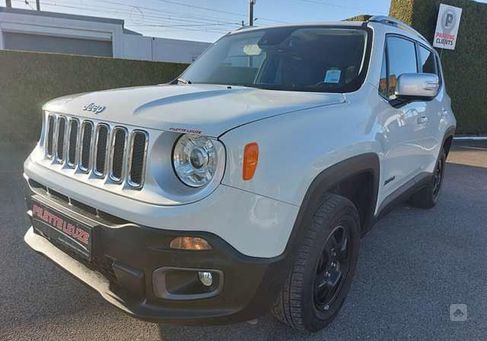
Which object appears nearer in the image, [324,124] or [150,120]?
[150,120]

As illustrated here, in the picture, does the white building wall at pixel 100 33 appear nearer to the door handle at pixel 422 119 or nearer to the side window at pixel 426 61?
the side window at pixel 426 61

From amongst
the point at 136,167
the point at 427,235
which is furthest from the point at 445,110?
the point at 136,167

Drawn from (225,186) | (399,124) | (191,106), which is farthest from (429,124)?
(225,186)

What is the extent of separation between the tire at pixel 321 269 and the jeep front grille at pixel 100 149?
92 centimetres

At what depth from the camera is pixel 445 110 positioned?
4.81m

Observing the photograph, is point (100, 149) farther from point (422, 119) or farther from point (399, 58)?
point (422, 119)

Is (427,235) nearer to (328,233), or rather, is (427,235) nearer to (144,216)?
(328,233)

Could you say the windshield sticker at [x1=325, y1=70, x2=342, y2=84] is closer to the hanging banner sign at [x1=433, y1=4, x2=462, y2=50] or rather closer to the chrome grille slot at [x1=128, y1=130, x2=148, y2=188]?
the chrome grille slot at [x1=128, y1=130, x2=148, y2=188]

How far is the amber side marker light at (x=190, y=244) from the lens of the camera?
185cm

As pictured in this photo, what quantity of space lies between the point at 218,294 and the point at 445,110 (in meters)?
3.90

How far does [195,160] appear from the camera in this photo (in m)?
1.92

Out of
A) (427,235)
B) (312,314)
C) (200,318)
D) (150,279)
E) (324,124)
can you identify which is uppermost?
(324,124)

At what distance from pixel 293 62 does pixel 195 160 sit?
1542mm

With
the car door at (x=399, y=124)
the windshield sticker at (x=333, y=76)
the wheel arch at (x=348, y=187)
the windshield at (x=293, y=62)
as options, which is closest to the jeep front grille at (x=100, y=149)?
the wheel arch at (x=348, y=187)
